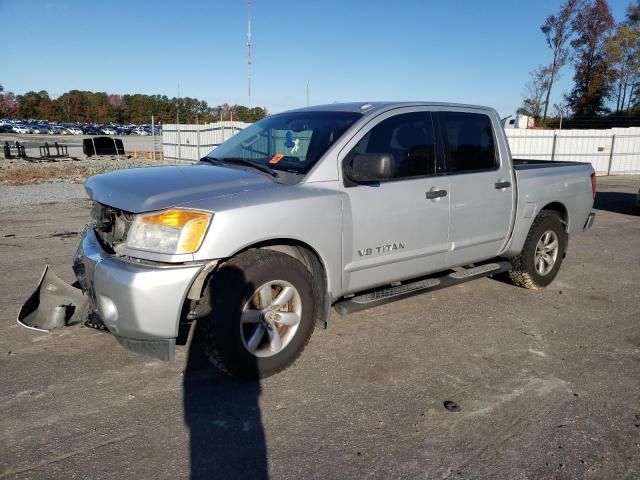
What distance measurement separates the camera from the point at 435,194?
160 inches

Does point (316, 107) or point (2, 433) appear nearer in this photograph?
point (2, 433)

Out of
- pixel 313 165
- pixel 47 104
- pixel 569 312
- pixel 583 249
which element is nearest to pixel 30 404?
pixel 313 165

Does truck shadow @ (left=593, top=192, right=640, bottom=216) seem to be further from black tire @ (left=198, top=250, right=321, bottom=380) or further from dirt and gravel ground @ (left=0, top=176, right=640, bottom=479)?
black tire @ (left=198, top=250, right=321, bottom=380)

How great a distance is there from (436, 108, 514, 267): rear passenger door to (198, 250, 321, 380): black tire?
1704 mm

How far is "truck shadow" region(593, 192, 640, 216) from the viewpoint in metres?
11.6

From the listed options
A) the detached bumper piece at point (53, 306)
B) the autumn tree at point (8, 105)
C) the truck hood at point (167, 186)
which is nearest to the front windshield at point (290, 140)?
the truck hood at point (167, 186)

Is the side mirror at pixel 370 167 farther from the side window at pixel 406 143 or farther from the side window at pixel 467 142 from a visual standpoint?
the side window at pixel 467 142

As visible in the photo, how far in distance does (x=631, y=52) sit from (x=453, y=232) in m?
43.8

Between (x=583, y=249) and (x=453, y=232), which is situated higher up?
(x=453, y=232)

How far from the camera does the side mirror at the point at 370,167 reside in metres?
3.46

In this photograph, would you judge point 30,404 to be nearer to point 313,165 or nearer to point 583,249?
point 313,165

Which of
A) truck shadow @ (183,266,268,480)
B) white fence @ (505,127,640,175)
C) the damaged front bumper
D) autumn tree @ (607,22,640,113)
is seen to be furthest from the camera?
autumn tree @ (607,22,640,113)

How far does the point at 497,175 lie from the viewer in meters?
4.67

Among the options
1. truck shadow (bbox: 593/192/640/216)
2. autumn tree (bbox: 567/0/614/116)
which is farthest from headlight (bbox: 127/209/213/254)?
autumn tree (bbox: 567/0/614/116)
